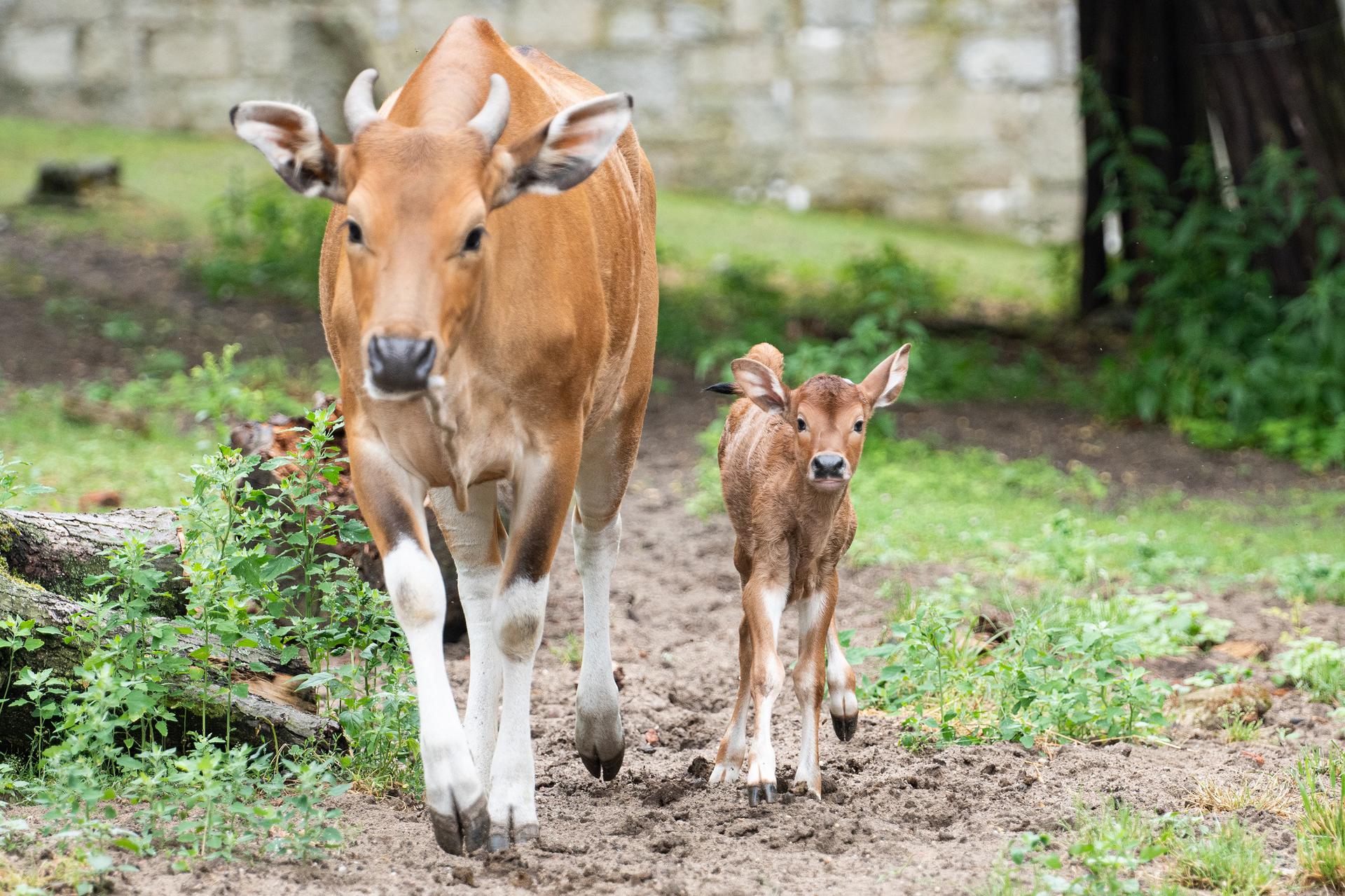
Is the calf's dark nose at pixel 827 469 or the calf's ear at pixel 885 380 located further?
the calf's ear at pixel 885 380

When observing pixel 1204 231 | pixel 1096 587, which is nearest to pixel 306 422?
pixel 1096 587

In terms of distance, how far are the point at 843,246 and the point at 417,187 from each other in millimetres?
12328

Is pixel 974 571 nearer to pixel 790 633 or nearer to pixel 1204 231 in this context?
pixel 790 633

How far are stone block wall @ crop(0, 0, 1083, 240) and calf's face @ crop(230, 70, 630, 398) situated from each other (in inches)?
509

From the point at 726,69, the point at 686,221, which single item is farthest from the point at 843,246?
the point at 726,69

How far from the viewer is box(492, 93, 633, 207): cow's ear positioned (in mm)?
4035

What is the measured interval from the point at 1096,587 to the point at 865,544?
3.84ft

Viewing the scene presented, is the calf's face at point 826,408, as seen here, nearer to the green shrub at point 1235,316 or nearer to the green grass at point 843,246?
the green shrub at point 1235,316

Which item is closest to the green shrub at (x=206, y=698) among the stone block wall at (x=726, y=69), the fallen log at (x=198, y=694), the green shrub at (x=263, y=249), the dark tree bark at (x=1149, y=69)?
the fallen log at (x=198, y=694)

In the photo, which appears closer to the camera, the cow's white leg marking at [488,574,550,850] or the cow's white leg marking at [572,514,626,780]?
the cow's white leg marking at [488,574,550,850]

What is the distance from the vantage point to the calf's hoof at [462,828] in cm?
400

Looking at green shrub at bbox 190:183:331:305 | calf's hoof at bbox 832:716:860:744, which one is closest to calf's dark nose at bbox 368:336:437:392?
calf's hoof at bbox 832:716:860:744

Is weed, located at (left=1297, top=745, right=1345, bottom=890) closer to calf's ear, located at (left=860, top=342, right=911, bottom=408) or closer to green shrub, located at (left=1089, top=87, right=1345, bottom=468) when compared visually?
calf's ear, located at (left=860, top=342, right=911, bottom=408)

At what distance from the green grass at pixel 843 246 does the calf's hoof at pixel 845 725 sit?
9386 mm
